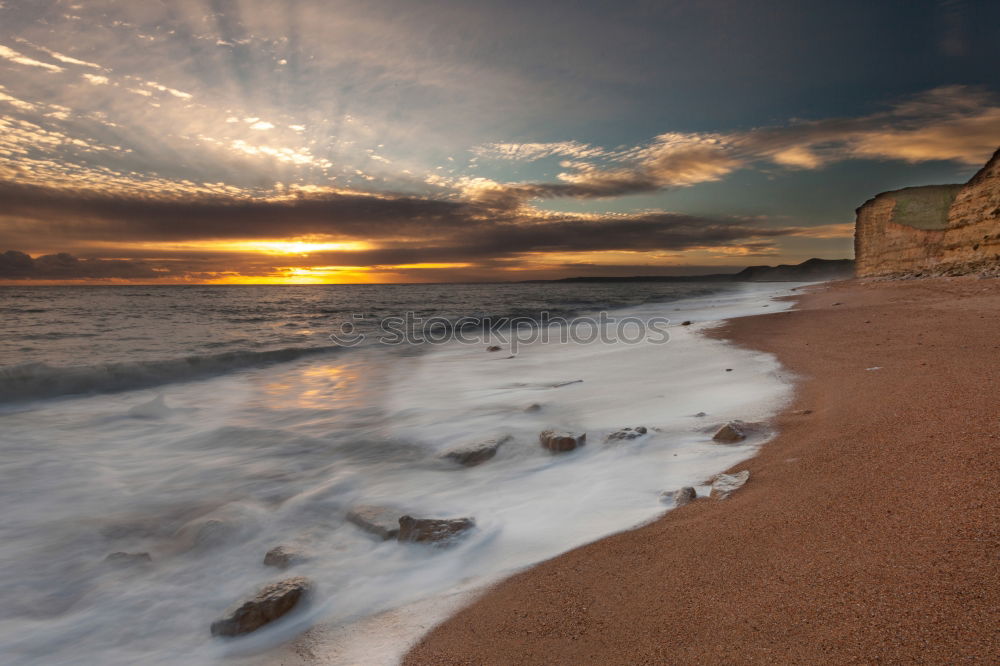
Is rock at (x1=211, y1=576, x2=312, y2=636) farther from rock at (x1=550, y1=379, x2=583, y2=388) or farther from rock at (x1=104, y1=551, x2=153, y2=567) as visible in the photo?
rock at (x1=550, y1=379, x2=583, y2=388)

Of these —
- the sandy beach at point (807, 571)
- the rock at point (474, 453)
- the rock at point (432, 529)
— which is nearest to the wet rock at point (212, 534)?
the rock at point (432, 529)

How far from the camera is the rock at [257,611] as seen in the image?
2.64 m

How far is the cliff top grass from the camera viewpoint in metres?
29.3

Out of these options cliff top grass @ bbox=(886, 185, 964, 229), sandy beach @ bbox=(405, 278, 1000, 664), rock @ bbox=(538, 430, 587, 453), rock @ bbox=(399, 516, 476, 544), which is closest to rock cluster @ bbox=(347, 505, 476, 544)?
rock @ bbox=(399, 516, 476, 544)

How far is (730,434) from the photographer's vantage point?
428cm

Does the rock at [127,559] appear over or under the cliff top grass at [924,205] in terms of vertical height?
under

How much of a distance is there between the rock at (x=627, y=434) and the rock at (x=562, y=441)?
0.28m

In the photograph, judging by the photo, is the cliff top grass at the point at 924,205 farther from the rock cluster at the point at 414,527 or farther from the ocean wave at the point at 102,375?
the ocean wave at the point at 102,375

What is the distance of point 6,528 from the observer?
172 inches

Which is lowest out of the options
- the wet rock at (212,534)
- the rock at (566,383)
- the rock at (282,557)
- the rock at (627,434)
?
the wet rock at (212,534)

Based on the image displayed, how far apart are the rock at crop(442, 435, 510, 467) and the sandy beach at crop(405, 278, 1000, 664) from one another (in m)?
2.27

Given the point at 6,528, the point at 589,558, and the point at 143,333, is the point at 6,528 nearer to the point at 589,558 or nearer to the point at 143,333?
the point at 589,558

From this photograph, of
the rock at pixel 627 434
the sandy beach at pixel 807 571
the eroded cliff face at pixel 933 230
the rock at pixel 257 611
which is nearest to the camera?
the sandy beach at pixel 807 571

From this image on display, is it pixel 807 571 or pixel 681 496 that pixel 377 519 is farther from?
pixel 807 571
